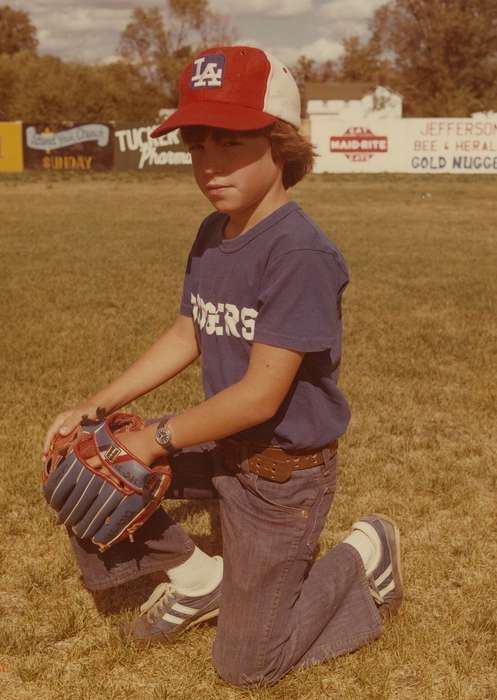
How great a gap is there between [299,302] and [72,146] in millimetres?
28698

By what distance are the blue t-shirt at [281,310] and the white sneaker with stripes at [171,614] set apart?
66cm

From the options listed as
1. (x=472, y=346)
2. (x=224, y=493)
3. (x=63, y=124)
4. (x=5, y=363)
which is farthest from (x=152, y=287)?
(x=63, y=124)

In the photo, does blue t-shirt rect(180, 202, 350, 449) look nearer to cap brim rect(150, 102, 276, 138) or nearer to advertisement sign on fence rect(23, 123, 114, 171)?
cap brim rect(150, 102, 276, 138)

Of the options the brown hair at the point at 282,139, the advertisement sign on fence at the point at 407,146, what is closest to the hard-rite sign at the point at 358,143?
the advertisement sign on fence at the point at 407,146

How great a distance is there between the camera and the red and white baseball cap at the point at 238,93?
2.55 metres

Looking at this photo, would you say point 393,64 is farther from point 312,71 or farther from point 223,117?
point 223,117

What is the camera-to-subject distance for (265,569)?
108 inches

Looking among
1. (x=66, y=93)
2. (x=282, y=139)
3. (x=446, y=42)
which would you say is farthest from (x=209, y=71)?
(x=446, y=42)

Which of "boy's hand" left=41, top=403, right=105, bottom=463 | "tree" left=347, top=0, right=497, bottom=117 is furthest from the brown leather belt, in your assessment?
"tree" left=347, top=0, right=497, bottom=117

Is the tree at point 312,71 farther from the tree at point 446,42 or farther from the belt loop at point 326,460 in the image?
the belt loop at point 326,460

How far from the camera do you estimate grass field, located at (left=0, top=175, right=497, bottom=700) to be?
290cm

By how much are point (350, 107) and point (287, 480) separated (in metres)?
72.5

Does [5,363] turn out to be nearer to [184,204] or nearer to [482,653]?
[482,653]

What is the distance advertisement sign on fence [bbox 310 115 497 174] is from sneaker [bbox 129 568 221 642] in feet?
95.0
